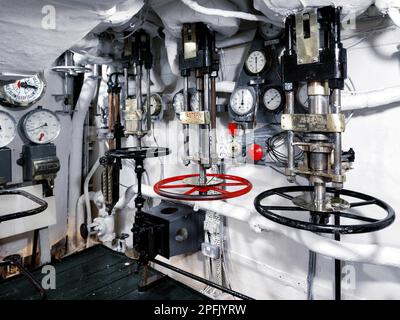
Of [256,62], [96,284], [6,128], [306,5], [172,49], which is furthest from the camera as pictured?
[6,128]

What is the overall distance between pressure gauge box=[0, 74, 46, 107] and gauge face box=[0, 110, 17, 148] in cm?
14

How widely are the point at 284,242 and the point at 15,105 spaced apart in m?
2.15

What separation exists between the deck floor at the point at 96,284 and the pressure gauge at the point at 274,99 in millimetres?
1160

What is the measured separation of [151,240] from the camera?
190 cm

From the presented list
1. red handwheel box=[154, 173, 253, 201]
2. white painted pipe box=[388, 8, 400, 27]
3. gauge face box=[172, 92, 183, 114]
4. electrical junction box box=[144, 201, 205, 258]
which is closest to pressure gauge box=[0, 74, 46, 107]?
gauge face box=[172, 92, 183, 114]

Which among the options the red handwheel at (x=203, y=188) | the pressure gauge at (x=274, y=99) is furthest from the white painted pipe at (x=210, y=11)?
the red handwheel at (x=203, y=188)

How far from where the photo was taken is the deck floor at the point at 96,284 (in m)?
1.91

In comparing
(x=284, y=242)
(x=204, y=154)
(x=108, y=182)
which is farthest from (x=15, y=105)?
(x=284, y=242)

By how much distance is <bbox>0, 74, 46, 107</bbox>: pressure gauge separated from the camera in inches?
91.0

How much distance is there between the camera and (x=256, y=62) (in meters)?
1.67

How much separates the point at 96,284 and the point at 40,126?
4.19 ft

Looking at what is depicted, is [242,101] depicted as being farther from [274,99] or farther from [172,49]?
[172,49]

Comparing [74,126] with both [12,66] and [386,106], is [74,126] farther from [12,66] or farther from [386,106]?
[386,106]

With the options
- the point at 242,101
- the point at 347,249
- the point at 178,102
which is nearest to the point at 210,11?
the point at 242,101
